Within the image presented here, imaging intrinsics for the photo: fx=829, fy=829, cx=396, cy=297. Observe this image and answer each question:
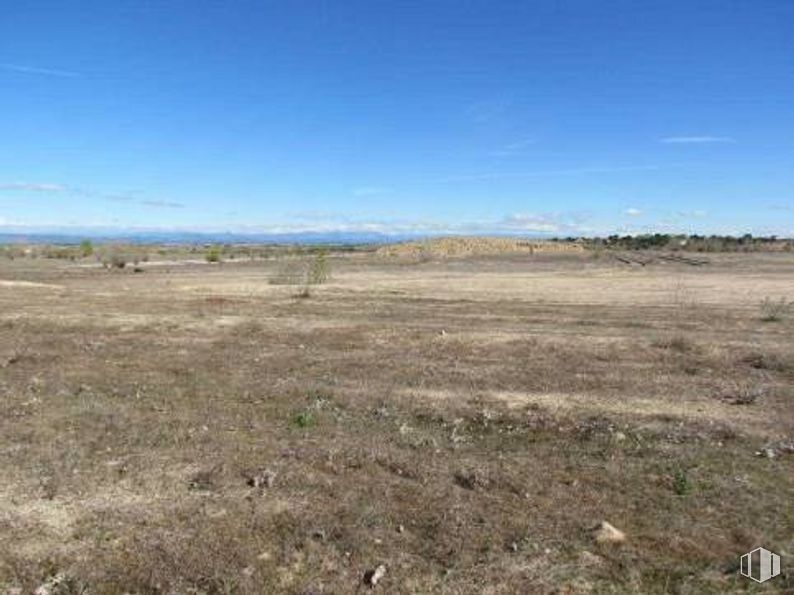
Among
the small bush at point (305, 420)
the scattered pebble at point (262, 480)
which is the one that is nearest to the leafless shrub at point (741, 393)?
the small bush at point (305, 420)

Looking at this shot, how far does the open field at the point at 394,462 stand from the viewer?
625cm

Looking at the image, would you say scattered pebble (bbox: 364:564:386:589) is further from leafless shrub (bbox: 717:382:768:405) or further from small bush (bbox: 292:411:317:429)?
leafless shrub (bbox: 717:382:768:405)

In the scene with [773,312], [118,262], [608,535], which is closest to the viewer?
[608,535]

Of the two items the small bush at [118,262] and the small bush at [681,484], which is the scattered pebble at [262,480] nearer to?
the small bush at [681,484]

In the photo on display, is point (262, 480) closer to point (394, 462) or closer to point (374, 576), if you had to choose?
point (394, 462)

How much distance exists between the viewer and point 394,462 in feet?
28.9

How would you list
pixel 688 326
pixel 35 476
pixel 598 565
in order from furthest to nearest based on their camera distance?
pixel 688 326, pixel 35 476, pixel 598 565

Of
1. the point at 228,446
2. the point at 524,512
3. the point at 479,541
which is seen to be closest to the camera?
the point at 479,541

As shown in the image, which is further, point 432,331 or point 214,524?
point 432,331

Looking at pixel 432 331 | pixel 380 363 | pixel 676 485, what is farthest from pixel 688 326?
pixel 676 485

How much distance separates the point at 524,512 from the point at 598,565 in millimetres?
1166

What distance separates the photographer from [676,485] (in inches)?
317

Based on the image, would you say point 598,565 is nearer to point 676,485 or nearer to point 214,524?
point 676,485

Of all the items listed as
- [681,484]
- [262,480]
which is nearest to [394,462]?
[262,480]
